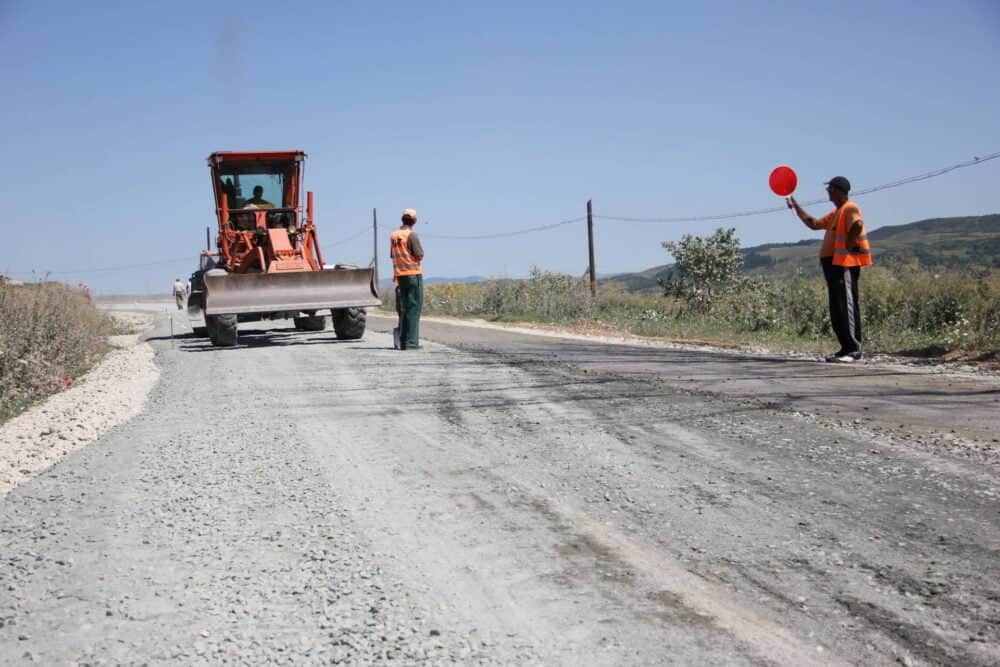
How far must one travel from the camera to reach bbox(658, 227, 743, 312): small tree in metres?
30.3

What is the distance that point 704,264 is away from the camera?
3075 cm

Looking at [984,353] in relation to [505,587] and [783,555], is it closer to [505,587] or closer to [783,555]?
[783,555]

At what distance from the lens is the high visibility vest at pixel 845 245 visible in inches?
396

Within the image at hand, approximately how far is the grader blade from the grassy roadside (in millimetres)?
5855

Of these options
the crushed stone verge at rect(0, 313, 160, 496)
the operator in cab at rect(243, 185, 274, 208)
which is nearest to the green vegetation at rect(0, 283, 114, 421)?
the crushed stone verge at rect(0, 313, 160, 496)

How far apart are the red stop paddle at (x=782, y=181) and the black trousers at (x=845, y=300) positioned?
3.09ft

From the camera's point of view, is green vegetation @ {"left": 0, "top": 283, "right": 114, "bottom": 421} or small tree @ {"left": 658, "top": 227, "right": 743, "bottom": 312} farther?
small tree @ {"left": 658, "top": 227, "right": 743, "bottom": 312}

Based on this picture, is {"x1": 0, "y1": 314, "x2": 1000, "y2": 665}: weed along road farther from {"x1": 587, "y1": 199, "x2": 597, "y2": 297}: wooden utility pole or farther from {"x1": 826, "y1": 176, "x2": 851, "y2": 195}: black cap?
{"x1": 587, "y1": 199, "x2": 597, "y2": 297}: wooden utility pole

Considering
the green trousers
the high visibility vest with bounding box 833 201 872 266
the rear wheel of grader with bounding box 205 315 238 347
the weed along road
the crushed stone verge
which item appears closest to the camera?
the weed along road

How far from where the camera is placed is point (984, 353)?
1034cm

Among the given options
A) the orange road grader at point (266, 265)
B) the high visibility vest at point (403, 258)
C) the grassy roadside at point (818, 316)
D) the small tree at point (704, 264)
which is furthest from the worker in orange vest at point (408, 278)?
the small tree at point (704, 264)

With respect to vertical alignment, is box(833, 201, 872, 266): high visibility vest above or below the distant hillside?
below

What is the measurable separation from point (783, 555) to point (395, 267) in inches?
389

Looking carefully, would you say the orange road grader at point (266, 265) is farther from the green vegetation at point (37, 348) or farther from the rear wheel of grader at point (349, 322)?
the green vegetation at point (37, 348)
